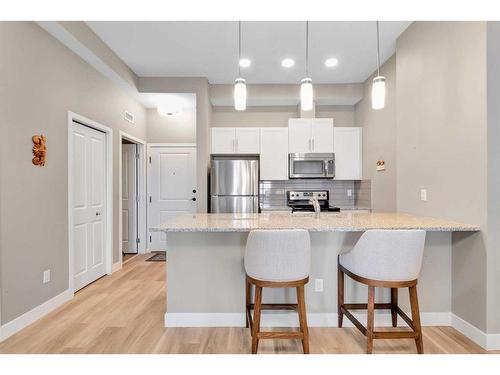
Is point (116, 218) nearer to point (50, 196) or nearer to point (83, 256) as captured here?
point (83, 256)

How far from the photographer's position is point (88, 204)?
359 cm

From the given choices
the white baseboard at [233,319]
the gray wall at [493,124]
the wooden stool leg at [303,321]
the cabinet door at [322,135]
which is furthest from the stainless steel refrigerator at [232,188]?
the gray wall at [493,124]

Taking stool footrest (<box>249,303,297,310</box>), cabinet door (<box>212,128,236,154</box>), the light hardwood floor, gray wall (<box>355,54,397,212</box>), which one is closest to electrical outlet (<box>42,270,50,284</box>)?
the light hardwood floor

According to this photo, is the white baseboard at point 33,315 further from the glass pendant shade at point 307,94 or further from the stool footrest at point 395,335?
the glass pendant shade at point 307,94

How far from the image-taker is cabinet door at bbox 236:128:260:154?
4.66 metres

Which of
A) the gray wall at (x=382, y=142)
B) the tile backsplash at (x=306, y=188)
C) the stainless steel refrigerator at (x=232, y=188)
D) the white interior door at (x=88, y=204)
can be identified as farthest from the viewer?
the tile backsplash at (x=306, y=188)

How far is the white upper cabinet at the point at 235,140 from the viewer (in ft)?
15.2

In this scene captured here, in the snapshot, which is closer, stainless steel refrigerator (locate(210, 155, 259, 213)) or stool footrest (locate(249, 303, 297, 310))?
stool footrest (locate(249, 303, 297, 310))

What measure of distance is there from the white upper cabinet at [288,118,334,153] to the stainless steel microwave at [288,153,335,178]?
0.10 m

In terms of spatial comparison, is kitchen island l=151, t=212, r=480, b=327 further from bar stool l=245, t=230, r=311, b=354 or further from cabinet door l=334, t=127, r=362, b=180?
A: cabinet door l=334, t=127, r=362, b=180

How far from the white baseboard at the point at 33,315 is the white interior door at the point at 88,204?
342 millimetres

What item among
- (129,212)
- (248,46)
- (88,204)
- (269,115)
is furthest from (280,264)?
(129,212)

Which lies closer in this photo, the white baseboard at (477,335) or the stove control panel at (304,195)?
the white baseboard at (477,335)
